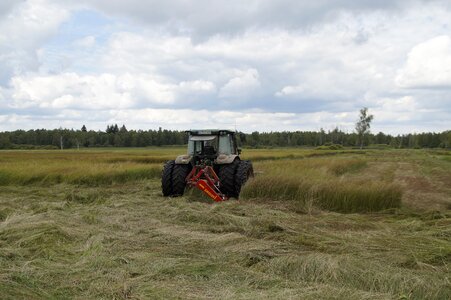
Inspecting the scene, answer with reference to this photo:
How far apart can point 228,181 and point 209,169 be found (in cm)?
60

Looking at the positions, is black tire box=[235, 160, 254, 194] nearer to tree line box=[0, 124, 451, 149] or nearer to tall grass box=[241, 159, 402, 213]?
tall grass box=[241, 159, 402, 213]

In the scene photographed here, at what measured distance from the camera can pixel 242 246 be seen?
6195 mm

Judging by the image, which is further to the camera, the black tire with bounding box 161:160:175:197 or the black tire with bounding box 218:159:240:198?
the black tire with bounding box 161:160:175:197

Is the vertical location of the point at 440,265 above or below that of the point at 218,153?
below

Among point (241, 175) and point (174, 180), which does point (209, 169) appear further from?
point (174, 180)

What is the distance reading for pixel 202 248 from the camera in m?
6.23

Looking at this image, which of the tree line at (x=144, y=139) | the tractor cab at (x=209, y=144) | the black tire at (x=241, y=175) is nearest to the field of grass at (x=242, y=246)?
the black tire at (x=241, y=175)

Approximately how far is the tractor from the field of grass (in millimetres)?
479

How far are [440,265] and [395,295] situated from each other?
60.7 inches

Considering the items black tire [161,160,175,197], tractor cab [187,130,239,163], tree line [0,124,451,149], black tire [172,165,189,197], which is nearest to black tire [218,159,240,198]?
tractor cab [187,130,239,163]

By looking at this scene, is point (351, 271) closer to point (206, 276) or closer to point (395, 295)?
point (395, 295)

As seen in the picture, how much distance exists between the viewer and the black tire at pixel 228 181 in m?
11.7

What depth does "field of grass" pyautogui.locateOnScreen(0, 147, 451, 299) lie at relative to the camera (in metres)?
4.52

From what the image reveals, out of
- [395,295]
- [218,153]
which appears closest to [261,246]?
[395,295]
